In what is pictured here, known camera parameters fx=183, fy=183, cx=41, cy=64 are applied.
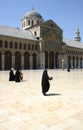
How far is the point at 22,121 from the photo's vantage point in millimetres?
5359

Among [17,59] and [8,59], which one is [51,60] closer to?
[17,59]

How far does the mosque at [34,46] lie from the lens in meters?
43.6

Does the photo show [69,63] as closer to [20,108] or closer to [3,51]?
[3,51]

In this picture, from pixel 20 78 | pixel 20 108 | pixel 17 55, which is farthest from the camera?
pixel 17 55

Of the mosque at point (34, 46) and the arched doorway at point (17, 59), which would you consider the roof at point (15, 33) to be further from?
the arched doorway at point (17, 59)

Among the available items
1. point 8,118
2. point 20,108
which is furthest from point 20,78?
point 8,118

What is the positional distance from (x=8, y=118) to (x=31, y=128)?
112cm

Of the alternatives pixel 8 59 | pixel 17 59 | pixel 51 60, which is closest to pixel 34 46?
pixel 17 59

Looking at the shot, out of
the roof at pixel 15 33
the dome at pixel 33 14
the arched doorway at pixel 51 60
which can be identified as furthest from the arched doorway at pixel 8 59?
the dome at pixel 33 14

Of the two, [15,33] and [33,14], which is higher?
[33,14]

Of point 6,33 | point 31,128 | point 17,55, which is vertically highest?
point 6,33

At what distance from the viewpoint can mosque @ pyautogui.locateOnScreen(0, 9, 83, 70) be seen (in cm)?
4359

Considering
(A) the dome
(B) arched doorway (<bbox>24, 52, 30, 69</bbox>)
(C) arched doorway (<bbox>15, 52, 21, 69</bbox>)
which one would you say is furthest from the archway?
(A) the dome

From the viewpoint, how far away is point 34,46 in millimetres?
49000
